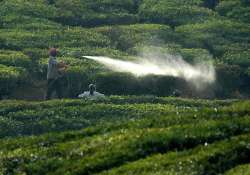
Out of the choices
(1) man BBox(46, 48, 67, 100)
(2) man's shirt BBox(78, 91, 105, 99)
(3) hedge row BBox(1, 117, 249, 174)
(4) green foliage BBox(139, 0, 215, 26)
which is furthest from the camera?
(4) green foliage BBox(139, 0, 215, 26)

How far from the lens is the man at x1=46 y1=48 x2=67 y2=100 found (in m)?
57.1

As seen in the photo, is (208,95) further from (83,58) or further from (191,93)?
(83,58)

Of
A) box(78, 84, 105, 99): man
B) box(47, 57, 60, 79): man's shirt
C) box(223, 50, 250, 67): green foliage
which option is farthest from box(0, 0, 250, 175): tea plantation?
box(47, 57, 60, 79): man's shirt

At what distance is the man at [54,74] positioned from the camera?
57094mm

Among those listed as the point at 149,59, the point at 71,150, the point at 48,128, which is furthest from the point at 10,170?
the point at 149,59

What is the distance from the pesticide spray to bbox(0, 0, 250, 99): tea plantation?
31.5 inches

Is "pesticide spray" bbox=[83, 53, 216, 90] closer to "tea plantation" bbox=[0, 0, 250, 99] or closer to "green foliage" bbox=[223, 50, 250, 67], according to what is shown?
"tea plantation" bbox=[0, 0, 250, 99]

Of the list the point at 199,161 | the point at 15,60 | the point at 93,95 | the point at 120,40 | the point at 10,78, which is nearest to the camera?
the point at 199,161

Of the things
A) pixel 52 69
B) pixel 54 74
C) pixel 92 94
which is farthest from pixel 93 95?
pixel 52 69

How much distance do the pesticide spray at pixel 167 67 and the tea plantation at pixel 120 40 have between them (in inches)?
31.5

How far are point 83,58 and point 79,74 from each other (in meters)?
5.99

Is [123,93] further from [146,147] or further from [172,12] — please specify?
[146,147]

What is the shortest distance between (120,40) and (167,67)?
39.3 feet

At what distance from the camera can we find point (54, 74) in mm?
57688
